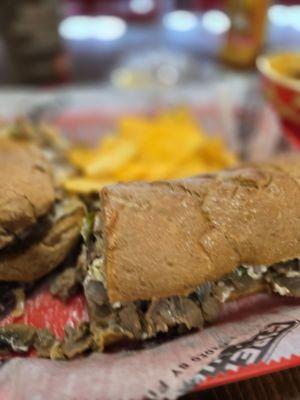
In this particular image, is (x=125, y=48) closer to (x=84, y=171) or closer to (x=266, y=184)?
(x=84, y=171)

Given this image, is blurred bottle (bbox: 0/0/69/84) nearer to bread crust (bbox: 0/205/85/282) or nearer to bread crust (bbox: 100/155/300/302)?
bread crust (bbox: 0/205/85/282)

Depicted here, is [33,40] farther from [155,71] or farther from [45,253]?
[45,253]

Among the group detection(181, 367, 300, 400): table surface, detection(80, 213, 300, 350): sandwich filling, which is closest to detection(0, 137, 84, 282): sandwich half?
detection(80, 213, 300, 350): sandwich filling

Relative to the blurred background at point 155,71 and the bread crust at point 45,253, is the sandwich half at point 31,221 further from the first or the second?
the blurred background at point 155,71

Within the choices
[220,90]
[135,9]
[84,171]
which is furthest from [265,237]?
[135,9]

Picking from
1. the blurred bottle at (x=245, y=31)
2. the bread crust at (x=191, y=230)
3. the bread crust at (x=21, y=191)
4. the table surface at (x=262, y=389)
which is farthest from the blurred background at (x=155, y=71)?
the table surface at (x=262, y=389)

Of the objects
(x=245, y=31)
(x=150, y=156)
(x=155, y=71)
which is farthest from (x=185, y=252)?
(x=155, y=71)

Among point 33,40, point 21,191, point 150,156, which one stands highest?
point 21,191
